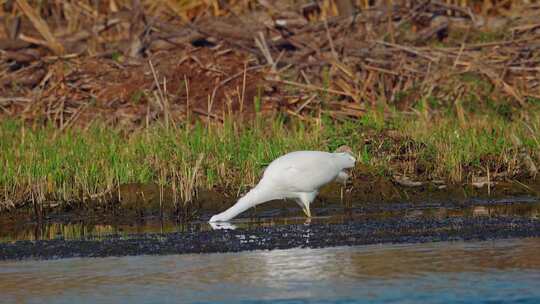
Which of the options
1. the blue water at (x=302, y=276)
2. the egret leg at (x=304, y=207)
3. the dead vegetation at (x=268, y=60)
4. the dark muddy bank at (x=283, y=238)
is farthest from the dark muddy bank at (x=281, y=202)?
the dead vegetation at (x=268, y=60)

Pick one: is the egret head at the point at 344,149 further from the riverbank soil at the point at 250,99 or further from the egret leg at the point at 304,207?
the egret leg at the point at 304,207

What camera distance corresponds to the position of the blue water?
6762mm

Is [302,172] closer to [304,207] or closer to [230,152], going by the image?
[304,207]

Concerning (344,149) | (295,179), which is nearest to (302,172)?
(295,179)

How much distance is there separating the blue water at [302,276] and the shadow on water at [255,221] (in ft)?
3.89

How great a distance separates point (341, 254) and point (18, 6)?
11.3m

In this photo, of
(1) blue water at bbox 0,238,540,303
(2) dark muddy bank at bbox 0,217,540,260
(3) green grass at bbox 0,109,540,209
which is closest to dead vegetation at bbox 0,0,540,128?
(3) green grass at bbox 0,109,540,209

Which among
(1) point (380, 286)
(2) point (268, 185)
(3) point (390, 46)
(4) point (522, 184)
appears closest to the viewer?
(1) point (380, 286)

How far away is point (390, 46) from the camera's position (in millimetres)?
15406

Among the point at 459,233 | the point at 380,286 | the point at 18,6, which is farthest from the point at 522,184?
the point at 18,6

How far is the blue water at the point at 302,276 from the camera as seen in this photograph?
676cm

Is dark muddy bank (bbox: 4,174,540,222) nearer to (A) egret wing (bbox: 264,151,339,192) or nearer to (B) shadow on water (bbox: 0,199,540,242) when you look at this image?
(B) shadow on water (bbox: 0,199,540,242)

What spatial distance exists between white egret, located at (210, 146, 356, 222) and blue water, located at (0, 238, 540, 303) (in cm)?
141

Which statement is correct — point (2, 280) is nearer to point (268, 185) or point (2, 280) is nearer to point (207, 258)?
point (207, 258)
